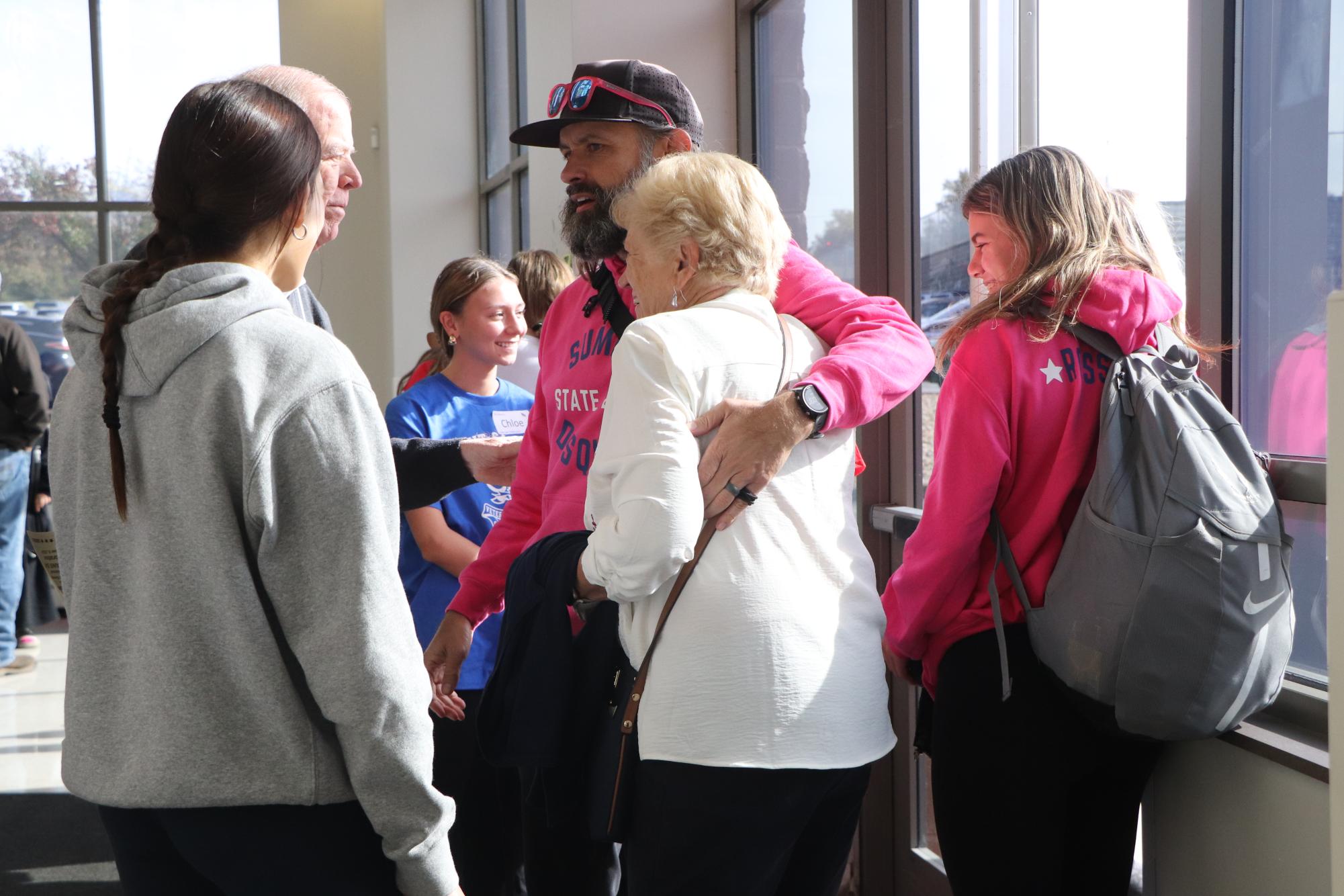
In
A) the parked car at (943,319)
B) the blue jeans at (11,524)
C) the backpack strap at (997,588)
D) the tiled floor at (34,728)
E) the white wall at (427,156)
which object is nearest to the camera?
the backpack strap at (997,588)

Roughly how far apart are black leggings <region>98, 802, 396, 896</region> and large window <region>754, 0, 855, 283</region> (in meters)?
2.09

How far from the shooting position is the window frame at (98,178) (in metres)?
9.16

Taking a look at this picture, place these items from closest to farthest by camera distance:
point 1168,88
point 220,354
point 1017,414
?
point 220,354, point 1017,414, point 1168,88

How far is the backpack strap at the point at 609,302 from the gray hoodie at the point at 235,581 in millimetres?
647

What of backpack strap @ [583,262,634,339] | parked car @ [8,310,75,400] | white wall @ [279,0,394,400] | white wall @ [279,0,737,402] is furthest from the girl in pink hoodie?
parked car @ [8,310,75,400]

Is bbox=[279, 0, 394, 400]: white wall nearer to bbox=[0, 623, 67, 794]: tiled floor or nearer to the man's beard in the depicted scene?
bbox=[0, 623, 67, 794]: tiled floor

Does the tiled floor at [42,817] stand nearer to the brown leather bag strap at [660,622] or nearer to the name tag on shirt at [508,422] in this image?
the name tag on shirt at [508,422]

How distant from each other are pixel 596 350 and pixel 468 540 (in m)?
0.86

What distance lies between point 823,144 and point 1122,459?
1.75 m

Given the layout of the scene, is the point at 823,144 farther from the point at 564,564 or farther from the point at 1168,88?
the point at 564,564

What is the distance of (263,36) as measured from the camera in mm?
9320

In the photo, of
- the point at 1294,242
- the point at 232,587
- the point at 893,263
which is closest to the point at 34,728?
the point at 893,263

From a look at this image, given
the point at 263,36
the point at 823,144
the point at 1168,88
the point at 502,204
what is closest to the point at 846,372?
the point at 1168,88

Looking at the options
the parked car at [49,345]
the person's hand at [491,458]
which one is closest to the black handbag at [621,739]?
the person's hand at [491,458]
